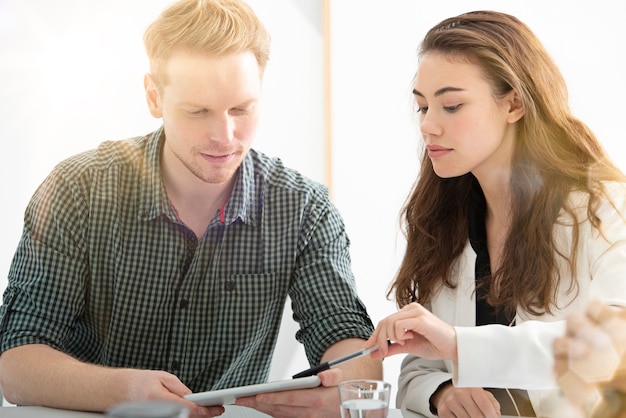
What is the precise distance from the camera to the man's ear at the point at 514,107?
1224mm

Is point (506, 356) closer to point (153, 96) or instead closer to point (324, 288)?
point (324, 288)

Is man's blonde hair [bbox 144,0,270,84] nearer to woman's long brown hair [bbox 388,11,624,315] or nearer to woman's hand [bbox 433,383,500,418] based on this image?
woman's long brown hair [bbox 388,11,624,315]

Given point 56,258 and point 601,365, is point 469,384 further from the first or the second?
point 56,258

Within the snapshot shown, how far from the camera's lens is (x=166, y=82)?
4.99 ft

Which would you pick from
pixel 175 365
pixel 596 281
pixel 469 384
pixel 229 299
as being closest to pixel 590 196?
pixel 596 281

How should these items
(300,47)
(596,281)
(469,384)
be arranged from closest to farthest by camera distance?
(469,384) < (596,281) < (300,47)

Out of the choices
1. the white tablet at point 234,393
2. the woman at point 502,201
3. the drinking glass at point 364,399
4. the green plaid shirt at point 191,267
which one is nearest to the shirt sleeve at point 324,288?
the green plaid shirt at point 191,267

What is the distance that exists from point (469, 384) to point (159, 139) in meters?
0.79

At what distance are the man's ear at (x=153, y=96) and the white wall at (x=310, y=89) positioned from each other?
12cm

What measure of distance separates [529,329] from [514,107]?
1.43ft

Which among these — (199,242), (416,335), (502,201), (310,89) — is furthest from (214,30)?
(310,89)

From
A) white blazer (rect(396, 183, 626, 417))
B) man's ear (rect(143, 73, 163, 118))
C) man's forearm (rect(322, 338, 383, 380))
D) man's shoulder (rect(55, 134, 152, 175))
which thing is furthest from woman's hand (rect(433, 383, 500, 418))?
man's ear (rect(143, 73, 163, 118))

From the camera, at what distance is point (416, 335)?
→ 0.95 m

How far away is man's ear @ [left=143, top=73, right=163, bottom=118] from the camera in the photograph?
5.02 feet
